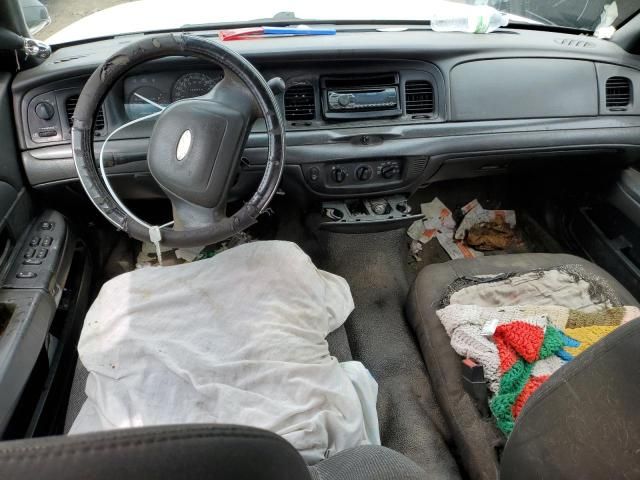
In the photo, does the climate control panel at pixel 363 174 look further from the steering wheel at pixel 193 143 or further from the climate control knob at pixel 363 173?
the steering wheel at pixel 193 143

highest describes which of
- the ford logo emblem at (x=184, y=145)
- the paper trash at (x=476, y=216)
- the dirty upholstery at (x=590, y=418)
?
the ford logo emblem at (x=184, y=145)

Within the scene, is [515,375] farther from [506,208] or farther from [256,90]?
[506,208]

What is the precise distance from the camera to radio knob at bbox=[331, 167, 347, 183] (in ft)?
5.45

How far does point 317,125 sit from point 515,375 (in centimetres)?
90

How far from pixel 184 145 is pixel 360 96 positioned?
64 cm

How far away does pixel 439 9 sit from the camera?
1.81 metres

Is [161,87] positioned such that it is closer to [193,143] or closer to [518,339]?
[193,143]

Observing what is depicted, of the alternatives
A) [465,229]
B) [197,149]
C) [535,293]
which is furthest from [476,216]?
[197,149]

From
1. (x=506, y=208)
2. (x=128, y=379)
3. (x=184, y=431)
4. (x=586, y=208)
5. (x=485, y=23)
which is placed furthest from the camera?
(x=506, y=208)

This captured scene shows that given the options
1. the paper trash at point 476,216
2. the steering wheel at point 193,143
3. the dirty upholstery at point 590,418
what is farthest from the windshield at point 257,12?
the dirty upholstery at point 590,418

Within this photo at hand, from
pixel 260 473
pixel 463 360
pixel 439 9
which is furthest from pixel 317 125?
pixel 260 473

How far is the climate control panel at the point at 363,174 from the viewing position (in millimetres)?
1652

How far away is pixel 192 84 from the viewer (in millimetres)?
1499

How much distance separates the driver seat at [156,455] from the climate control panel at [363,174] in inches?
45.8
